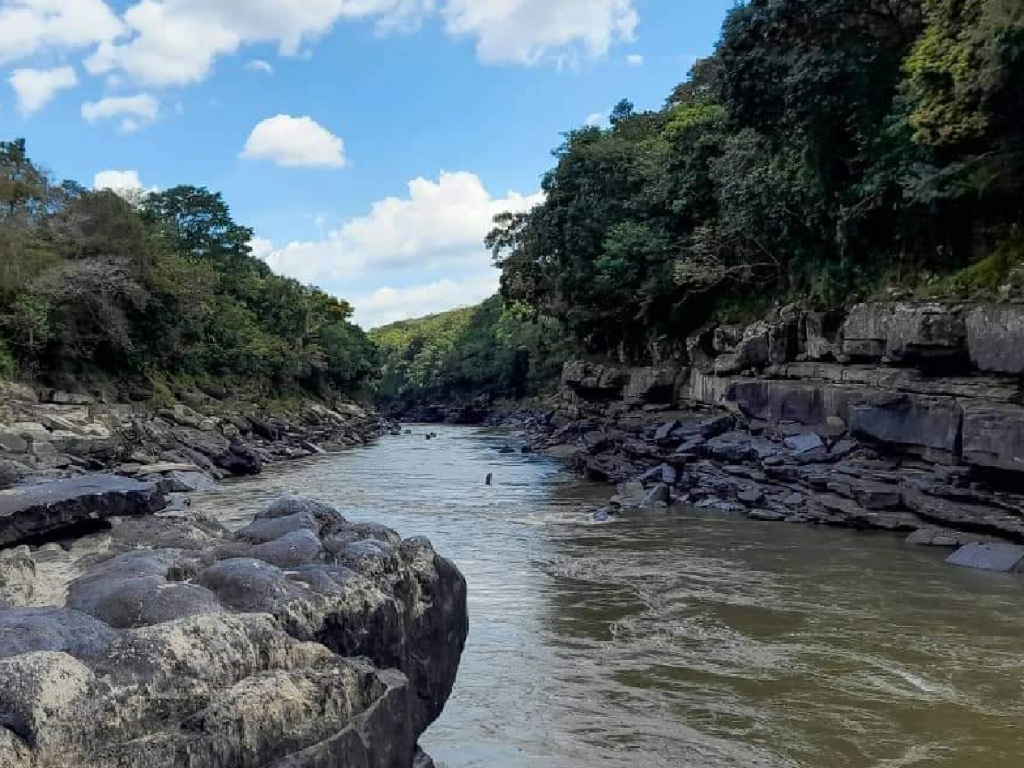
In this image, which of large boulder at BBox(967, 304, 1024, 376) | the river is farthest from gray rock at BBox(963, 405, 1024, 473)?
the river

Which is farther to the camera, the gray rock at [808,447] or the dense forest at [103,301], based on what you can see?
the dense forest at [103,301]

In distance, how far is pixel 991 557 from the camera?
1166cm

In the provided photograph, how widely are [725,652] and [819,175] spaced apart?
13558mm

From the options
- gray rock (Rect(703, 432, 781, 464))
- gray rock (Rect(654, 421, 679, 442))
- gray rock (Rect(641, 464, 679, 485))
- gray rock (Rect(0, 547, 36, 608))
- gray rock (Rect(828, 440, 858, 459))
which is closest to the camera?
gray rock (Rect(0, 547, 36, 608))

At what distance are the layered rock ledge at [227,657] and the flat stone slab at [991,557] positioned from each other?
30.4 feet

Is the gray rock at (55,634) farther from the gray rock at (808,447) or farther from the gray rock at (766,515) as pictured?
the gray rock at (808,447)

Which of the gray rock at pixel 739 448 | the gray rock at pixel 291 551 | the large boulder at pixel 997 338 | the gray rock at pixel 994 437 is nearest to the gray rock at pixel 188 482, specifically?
the gray rock at pixel 739 448

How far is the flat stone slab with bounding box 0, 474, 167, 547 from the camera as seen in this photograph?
19.1 feet

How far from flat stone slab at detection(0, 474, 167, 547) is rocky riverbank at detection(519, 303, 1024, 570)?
10.8 meters

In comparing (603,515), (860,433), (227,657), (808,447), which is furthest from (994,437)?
(227,657)

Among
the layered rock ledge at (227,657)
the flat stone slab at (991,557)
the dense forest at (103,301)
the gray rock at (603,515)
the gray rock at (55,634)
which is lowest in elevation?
the gray rock at (603,515)

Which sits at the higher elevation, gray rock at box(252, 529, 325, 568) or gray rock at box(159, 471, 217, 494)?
gray rock at box(252, 529, 325, 568)

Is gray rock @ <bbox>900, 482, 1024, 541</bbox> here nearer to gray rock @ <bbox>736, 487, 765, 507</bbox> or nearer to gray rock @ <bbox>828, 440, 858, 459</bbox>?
gray rock @ <bbox>828, 440, 858, 459</bbox>

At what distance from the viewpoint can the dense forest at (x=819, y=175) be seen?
13.2 metres
